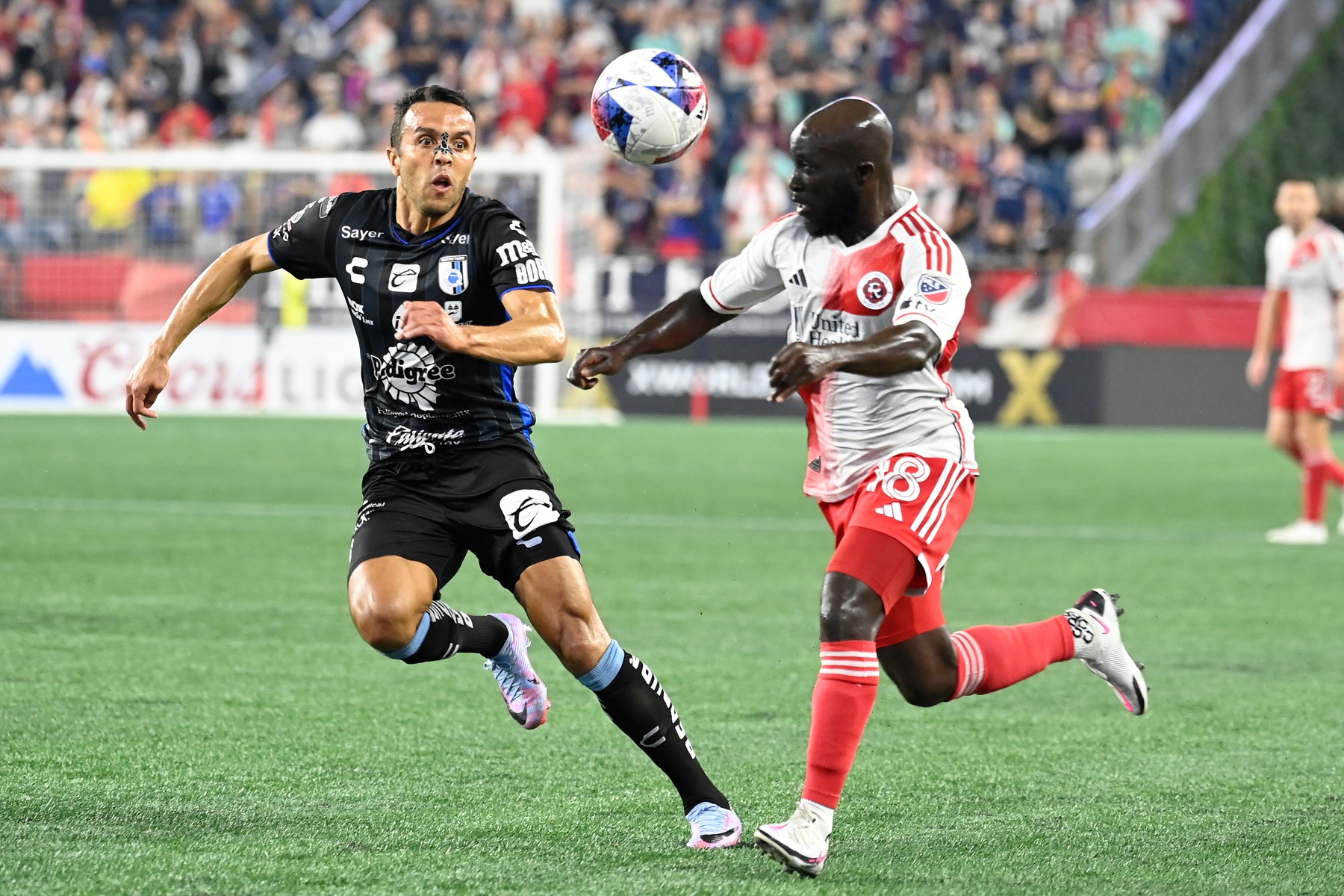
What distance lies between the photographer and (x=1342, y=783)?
5.59 m

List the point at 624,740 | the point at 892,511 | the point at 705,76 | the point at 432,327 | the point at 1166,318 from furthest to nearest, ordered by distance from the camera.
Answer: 1. the point at 705,76
2. the point at 1166,318
3. the point at 624,740
4. the point at 892,511
5. the point at 432,327

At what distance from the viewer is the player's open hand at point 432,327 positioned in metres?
4.59

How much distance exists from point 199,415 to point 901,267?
676 inches

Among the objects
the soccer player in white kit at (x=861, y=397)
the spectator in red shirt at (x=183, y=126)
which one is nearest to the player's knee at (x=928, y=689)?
the soccer player in white kit at (x=861, y=397)

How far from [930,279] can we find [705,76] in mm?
20610

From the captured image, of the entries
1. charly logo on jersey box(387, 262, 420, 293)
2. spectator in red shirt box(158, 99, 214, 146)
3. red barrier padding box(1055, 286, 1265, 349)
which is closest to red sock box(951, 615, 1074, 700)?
charly logo on jersey box(387, 262, 420, 293)

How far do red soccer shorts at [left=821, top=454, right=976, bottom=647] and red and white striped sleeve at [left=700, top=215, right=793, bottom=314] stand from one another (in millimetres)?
602

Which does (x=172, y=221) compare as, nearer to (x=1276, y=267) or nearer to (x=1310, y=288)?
(x=1276, y=267)

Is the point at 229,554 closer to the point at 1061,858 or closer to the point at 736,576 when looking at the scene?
the point at 736,576

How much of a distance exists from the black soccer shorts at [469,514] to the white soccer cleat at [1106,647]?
1.70 meters

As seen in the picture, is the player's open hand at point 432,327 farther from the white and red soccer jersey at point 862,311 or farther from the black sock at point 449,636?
the black sock at point 449,636

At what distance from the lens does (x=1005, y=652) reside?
217 inches

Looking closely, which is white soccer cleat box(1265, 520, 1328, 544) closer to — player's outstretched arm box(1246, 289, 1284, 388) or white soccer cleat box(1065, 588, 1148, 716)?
player's outstretched arm box(1246, 289, 1284, 388)

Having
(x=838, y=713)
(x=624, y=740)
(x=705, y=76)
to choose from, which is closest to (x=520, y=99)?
(x=705, y=76)
